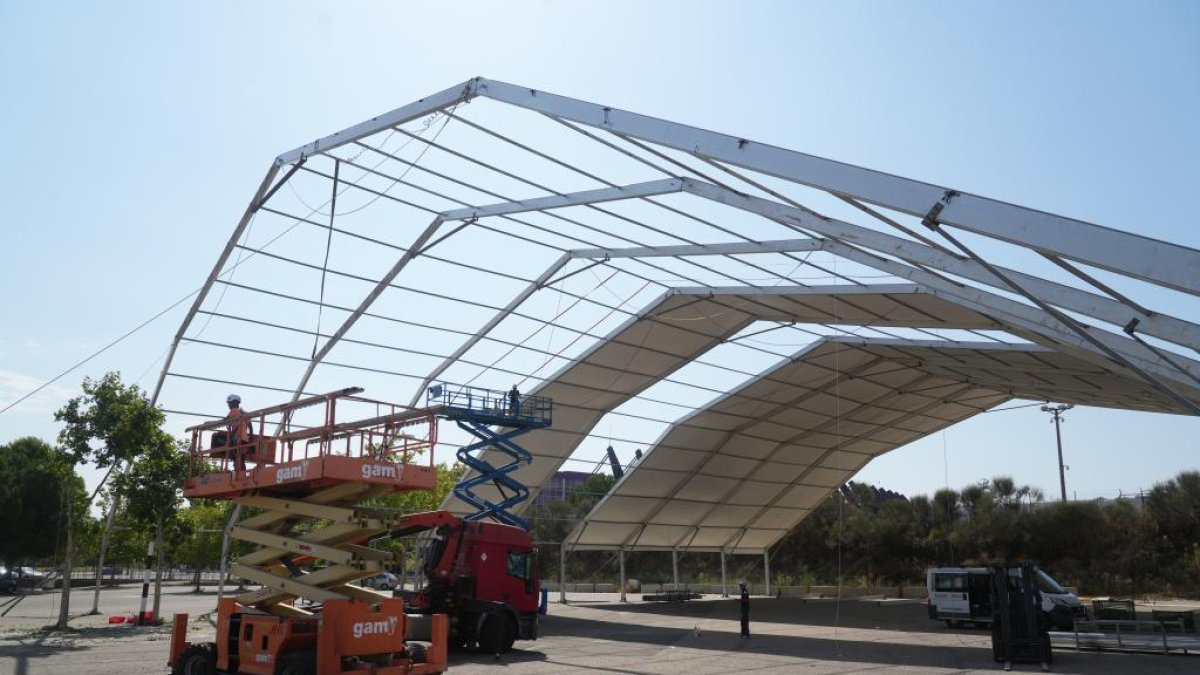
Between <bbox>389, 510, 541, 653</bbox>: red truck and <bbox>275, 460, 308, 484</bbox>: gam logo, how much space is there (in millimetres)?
6004

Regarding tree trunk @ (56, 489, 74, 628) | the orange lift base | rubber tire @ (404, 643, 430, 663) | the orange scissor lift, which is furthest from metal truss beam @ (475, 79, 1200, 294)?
tree trunk @ (56, 489, 74, 628)

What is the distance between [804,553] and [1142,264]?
5494 cm

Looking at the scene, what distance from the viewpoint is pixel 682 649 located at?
20.5 meters

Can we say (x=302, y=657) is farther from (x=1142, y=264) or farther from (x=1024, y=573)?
(x=1024, y=573)

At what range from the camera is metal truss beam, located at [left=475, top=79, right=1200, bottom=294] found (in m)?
9.55

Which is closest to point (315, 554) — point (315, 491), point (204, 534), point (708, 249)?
point (315, 491)

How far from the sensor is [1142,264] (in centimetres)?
956

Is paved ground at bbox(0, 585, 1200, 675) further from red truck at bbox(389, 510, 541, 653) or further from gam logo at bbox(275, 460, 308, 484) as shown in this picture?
gam logo at bbox(275, 460, 308, 484)

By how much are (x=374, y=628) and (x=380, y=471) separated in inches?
84.4

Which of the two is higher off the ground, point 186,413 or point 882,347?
point 882,347

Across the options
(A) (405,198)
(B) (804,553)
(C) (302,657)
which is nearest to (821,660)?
(C) (302,657)

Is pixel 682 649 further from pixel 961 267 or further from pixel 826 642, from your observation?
pixel 961 267

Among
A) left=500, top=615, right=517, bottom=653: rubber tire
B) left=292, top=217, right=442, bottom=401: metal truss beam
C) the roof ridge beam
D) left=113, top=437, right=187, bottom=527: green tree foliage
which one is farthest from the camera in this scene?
left=292, top=217, right=442, bottom=401: metal truss beam

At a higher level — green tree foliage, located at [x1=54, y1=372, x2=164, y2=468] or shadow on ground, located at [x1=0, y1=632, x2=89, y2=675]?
green tree foliage, located at [x1=54, y1=372, x2=164, y2=468]
